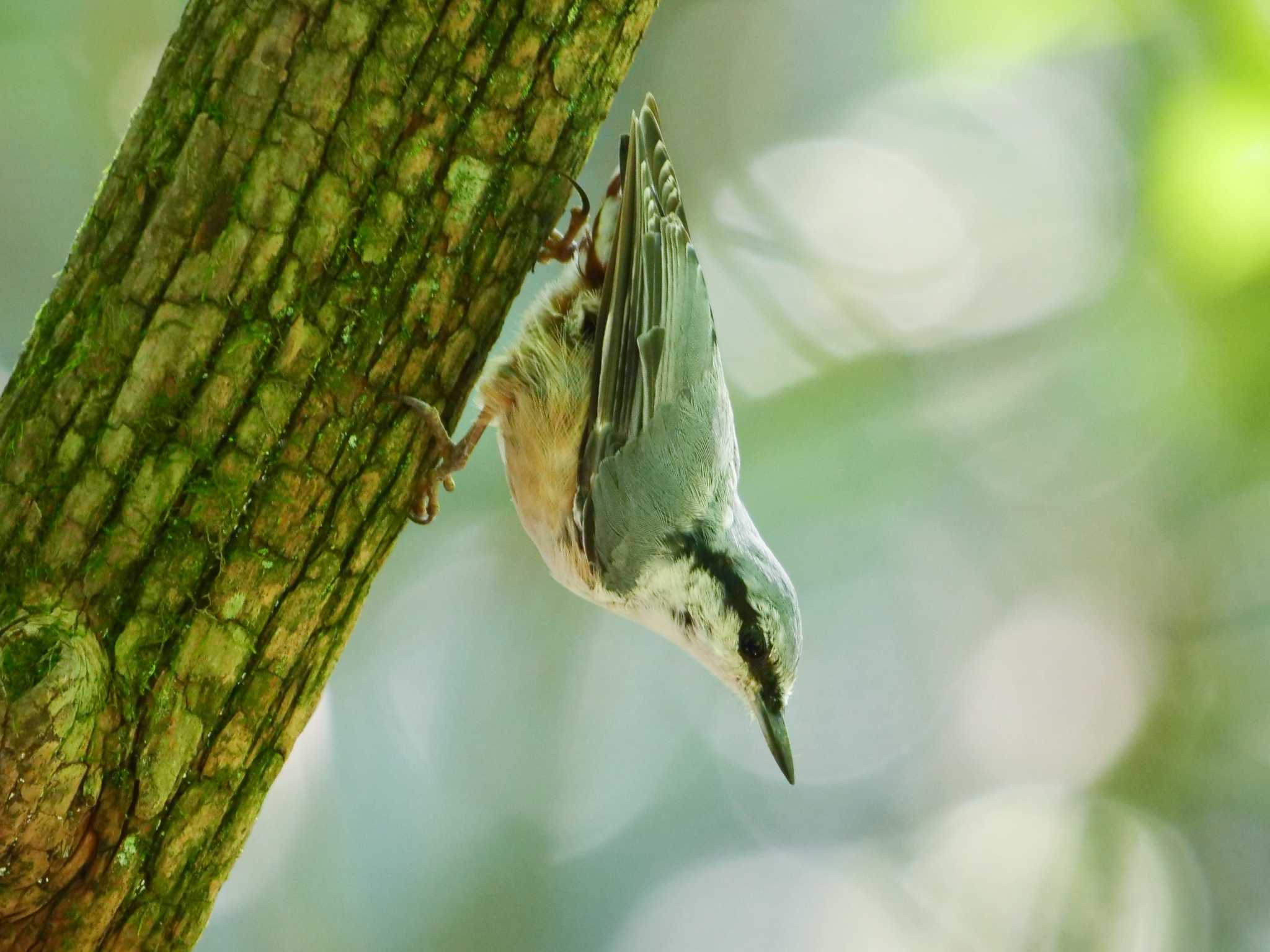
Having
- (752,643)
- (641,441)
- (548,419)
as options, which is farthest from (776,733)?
(548,419)

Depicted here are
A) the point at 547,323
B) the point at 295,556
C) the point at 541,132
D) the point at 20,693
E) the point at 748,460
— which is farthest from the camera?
the point at 748,460

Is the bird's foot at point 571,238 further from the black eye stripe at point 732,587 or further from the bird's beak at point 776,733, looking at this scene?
the bird's beak at point 776,733

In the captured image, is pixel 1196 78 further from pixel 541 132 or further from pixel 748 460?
pixel 541 132

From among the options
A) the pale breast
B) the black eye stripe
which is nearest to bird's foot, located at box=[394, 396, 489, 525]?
the pale breast

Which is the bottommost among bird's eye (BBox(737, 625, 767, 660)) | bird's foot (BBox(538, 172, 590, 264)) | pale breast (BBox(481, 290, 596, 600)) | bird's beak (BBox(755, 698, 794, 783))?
bird's beak (BBox(755, 698, 794, 783))

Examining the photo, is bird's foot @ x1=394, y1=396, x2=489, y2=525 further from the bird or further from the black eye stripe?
the black eye stripe

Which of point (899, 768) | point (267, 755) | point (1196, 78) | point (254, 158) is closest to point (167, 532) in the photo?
point (267, 755)

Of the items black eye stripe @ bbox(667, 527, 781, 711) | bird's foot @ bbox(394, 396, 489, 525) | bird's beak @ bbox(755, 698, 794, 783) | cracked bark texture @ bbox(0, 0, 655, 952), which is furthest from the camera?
bird's beak @ bbox(755, 698, 794, 783)

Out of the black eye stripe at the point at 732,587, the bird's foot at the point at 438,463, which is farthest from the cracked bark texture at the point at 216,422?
the black eye stripe at the point at 732,587
